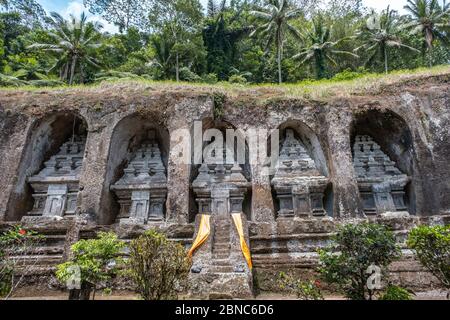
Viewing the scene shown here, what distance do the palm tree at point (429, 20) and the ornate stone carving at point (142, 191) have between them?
79.5 ft

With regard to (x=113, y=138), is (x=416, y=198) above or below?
below

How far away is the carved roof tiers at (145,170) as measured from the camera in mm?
13422

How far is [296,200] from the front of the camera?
1276 cm

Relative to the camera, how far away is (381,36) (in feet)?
91.5

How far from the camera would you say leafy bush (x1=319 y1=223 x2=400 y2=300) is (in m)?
5.94

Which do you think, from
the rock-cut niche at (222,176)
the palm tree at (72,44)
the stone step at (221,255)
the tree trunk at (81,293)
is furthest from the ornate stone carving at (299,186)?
Result: the palm tree at (72,44)

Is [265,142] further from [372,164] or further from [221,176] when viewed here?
[372,164]

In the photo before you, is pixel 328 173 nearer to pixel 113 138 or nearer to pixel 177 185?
pixel 177 185

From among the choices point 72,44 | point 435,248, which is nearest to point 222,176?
point 435,248

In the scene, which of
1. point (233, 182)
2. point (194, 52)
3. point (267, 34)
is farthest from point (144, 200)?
point (267, 34)

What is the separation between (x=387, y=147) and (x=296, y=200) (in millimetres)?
4560

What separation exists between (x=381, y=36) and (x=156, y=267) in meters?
28.8

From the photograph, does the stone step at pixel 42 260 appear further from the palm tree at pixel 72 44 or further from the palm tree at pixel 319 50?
the palm tree at pixel 319 50
